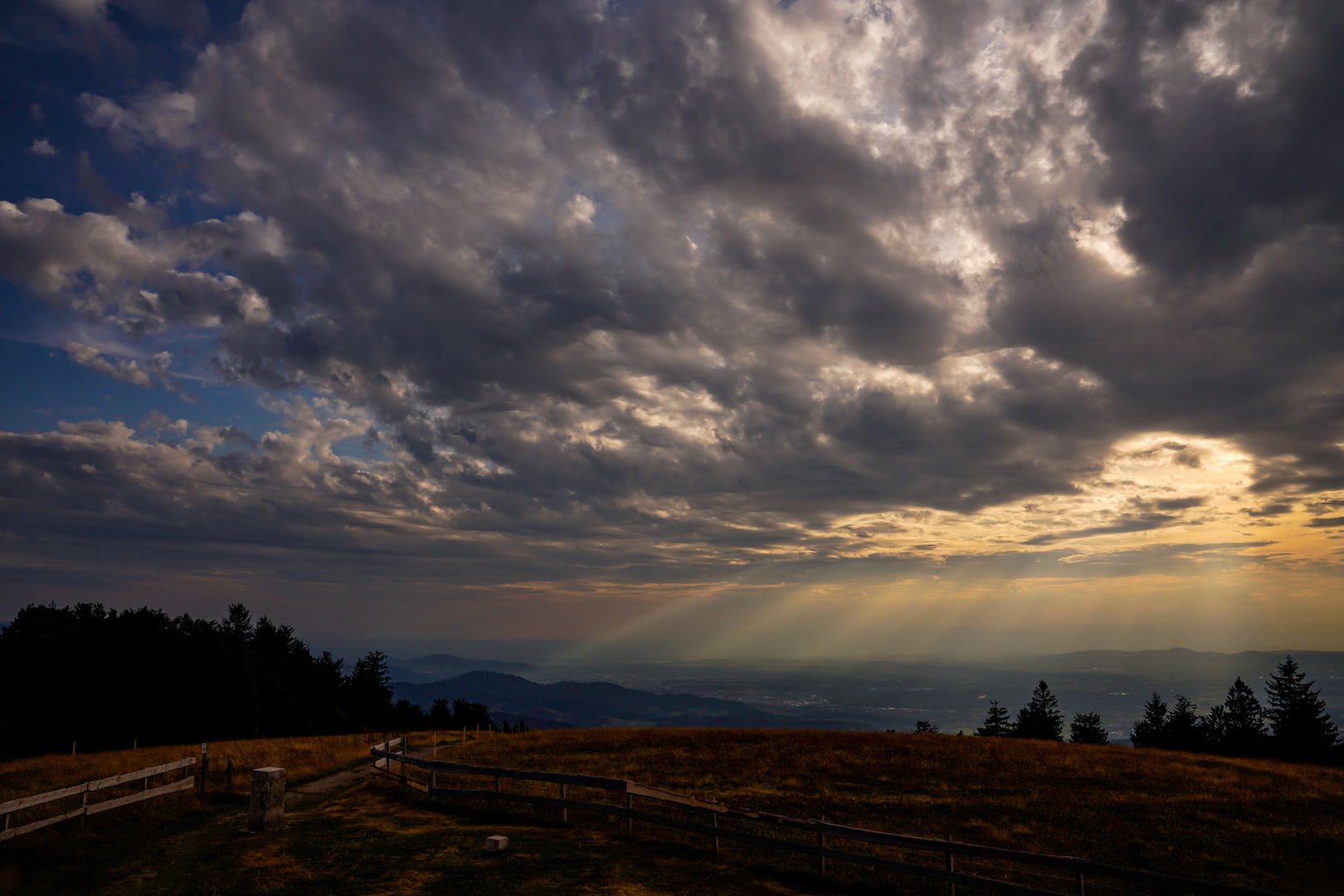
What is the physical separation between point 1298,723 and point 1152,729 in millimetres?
14519

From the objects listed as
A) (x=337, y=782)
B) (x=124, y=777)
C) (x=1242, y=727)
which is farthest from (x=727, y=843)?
(x=1242, y=727)

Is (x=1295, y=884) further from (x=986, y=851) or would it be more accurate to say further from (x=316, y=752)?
(x=316, y=752)

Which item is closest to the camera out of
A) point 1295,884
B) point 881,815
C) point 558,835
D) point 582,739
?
point 1295,884

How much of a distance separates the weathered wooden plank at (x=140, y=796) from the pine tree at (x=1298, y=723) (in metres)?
65.7

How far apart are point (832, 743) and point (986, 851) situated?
80.7 ft

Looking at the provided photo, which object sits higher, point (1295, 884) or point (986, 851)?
point (986, 851)

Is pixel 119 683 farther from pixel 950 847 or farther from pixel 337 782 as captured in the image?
pixel 950 847

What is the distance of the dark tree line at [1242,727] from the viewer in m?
52.9

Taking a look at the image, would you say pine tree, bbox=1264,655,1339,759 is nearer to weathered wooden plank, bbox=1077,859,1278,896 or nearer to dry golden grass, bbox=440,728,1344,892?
dry golden grass, bbox=440,728,1344,892

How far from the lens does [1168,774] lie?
1108 inches

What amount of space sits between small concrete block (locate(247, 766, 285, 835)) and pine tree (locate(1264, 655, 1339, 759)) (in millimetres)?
62474

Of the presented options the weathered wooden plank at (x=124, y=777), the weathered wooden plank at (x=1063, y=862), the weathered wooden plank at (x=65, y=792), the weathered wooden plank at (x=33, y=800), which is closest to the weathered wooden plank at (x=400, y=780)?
the weathered wooden plank at (x=65, y=792)

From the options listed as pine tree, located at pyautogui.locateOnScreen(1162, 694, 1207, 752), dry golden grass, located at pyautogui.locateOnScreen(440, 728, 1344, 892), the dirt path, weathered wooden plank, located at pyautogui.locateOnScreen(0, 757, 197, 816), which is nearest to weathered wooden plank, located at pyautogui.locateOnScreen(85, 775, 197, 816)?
weathered wooden plank, located at pyautogui.locateOnScreen(0, 757, 197, 816)

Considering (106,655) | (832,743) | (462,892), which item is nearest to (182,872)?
(462,892)
